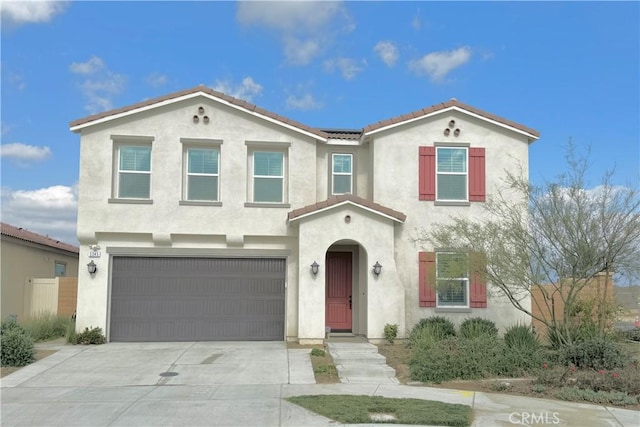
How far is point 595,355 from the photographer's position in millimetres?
11922

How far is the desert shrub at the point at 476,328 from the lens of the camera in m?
15.1

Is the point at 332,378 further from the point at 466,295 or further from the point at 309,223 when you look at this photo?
the point at 466,295

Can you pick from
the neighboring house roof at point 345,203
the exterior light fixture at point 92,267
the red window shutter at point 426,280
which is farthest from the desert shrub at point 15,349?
the red window shutter at point 426,280

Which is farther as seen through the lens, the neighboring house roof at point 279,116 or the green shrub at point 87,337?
the neighboring house roof at point 279,116

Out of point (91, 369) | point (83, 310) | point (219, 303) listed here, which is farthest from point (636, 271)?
point (83, 310)

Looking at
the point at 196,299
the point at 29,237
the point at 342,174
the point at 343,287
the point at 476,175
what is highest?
the point at 342,174

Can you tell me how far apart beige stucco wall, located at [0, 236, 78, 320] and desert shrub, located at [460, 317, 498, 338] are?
43.5 feet

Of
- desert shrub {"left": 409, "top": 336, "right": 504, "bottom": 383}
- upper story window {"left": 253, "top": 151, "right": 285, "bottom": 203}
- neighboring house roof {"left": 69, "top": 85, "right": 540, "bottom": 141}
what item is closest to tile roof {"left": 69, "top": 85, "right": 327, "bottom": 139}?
neighboring house roof {"left": 69, "top": 85, "right": 540, "bottom": 141}

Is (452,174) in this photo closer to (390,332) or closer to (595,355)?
(390,332)

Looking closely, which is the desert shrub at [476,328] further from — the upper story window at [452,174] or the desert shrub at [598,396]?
the desert shrub at [598,396]

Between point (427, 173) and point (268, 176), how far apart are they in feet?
14.9

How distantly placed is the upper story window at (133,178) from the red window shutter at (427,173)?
765cm

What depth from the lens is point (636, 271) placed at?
42.8ft

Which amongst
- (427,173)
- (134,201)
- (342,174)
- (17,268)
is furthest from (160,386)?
(17,268)
